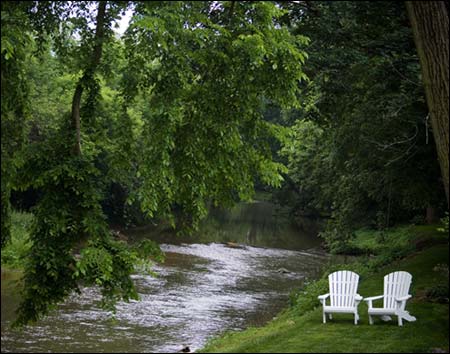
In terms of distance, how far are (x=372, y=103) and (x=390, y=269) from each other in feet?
17.6

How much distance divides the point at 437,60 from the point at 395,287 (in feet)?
16.9

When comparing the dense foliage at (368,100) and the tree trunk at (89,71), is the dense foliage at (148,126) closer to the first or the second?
the tree trunk at (89,71)

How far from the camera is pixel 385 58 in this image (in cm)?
1180

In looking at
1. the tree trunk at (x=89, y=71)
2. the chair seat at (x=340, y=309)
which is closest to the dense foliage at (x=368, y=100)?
the chair seat at (x=340, y=309)

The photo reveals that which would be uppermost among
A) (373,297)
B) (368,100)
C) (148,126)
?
(368,100)

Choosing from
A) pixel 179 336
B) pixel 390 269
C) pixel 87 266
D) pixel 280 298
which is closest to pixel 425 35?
pixel 87 266

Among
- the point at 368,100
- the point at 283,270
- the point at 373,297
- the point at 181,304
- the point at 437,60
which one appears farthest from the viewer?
the point at 283,270

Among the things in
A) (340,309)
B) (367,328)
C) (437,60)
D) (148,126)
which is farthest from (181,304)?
(437,60)

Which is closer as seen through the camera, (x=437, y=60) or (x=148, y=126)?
(x=437, y=60)

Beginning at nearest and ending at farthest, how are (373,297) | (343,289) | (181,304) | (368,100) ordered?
(373,297) < (343,289) < (368,100) < (181,304)

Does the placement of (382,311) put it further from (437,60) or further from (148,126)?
(148,126)

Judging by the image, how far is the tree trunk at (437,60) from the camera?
20.8 feet

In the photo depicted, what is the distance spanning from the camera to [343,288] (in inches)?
428

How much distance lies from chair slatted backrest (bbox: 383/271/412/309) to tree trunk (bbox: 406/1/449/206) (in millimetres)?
4227
